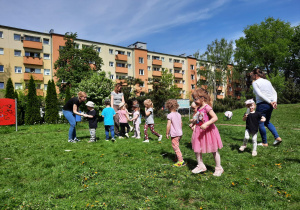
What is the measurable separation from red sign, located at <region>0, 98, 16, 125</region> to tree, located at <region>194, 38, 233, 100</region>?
47.0 m

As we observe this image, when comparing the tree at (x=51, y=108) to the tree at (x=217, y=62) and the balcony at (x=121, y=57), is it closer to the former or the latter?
the balcony at (x=121, y=57)

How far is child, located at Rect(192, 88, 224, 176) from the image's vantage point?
4352 mm

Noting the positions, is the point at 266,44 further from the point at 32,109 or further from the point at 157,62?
the point at 32,109

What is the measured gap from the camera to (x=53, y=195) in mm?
3469

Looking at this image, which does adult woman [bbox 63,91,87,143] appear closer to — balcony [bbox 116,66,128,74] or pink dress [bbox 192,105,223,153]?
pink dress [bbox 192,105,223,153]

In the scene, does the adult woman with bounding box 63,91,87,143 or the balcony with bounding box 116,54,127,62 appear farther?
the balcony with bounding box 116,54,127,62

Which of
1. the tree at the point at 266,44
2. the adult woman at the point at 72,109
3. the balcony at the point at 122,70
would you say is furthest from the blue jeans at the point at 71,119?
the tree at the point at 266,44

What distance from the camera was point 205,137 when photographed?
448cm

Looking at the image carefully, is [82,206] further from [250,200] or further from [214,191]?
[250,200]

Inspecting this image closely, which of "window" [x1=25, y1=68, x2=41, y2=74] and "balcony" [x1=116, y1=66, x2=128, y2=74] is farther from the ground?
"balcony" [x1=116, y1=66, x2=128, y2=74]

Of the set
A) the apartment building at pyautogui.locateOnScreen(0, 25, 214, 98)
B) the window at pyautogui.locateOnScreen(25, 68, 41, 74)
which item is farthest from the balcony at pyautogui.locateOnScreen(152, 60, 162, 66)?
the window at pyautogui.locateOnScreen(25, 68, 41, 74)

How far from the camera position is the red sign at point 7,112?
1477 centimetres

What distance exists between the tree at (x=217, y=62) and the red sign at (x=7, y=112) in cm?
4702

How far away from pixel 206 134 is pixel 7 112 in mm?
15483
